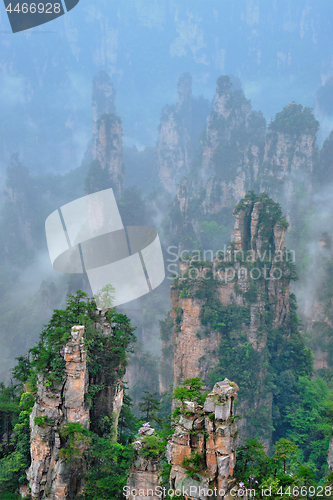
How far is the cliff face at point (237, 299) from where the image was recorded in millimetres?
30109

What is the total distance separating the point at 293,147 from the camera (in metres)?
56.2

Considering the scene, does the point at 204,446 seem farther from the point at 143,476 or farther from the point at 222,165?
the point at 222,165

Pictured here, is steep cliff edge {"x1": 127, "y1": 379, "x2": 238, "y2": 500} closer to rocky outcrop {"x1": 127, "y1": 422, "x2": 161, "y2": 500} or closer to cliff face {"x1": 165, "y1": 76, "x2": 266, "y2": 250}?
rocky outcrop {"x1": 127, "y1": 422, "x2": 161, "y2": 500}

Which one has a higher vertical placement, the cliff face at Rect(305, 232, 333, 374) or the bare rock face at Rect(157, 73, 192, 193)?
the bare rock face at Rect(157, 73, 192, 193)

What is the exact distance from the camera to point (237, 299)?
30891mm

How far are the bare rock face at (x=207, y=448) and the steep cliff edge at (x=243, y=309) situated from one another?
1826 centimetres

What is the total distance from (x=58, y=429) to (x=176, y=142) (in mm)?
80103

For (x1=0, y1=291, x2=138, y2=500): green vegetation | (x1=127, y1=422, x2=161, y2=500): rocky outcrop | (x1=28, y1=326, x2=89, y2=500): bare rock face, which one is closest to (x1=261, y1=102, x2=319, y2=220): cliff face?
(x1=0, y1=291, x2=138, y2=500): green vegetation

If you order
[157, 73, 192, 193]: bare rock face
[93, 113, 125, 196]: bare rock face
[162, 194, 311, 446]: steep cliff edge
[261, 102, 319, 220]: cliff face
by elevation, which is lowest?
[162, 194, 311, 446]: steep cliff edge

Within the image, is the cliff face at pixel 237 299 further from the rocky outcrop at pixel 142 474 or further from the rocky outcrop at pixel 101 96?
the rocky outcrop at pixel 101 96

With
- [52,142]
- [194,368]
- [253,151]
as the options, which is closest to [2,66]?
[52,142]

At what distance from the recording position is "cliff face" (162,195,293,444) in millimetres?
30109

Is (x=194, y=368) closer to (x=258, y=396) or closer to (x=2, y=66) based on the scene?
(x=258, y=396)

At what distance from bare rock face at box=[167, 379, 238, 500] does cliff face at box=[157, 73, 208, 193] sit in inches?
3044
